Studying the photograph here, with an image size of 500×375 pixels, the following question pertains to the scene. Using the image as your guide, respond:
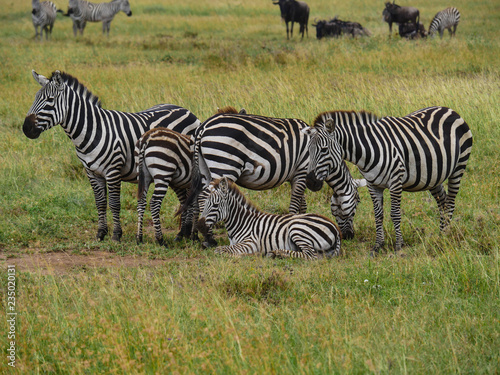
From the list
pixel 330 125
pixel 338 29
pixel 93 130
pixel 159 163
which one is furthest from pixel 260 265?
pixel 338 29

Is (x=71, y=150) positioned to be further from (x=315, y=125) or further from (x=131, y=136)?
(x=315, y=125)

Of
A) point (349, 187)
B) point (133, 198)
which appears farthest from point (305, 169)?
point (133, 198)

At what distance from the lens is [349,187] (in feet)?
25.0

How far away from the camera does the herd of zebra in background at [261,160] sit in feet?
23.0

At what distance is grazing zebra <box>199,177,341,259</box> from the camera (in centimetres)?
685

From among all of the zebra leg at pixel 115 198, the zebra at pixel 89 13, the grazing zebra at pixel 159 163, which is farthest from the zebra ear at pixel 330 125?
the zebra at pixel 89 13

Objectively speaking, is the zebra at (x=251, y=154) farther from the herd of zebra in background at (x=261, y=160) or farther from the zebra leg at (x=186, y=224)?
the zebra leg at (x=186, y=224)

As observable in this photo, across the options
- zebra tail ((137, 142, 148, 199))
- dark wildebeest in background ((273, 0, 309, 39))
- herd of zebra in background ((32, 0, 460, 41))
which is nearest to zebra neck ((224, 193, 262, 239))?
zebra tail ((137, 142, 148, 199))

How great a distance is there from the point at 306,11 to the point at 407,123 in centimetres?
2111

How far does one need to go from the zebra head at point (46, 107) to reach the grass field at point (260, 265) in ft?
4.93

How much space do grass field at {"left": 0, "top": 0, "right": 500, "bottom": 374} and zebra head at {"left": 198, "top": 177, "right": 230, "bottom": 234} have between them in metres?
0.48

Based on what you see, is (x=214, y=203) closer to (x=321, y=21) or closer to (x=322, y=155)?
(x=322, y=155)

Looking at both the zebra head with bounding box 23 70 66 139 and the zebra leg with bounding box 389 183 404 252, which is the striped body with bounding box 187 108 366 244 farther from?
the zebra head with bounding box 23 70 66 139

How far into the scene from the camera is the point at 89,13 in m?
28.1
